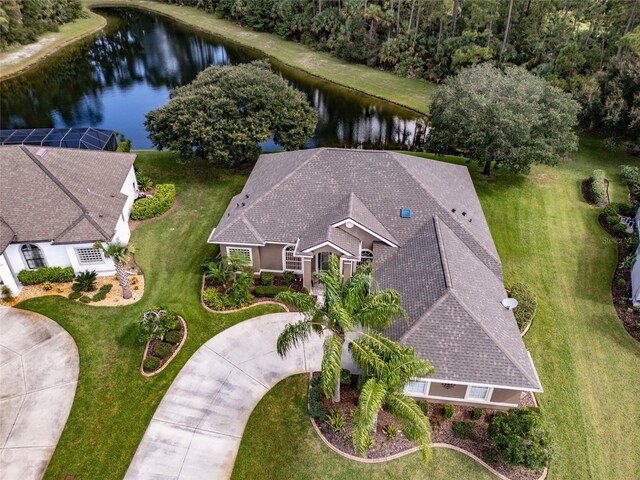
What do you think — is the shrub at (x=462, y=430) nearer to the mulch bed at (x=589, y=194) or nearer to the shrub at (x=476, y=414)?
the shrub at (x=476, y=414)

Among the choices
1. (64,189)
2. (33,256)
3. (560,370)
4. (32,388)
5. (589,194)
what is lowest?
(560,370)

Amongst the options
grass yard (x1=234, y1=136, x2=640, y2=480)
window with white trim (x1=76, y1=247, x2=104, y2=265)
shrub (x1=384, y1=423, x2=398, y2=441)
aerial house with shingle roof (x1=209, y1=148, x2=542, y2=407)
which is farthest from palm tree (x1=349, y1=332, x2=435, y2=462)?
window with white trim (x1=76, y1=247, x2=104, y2=265)

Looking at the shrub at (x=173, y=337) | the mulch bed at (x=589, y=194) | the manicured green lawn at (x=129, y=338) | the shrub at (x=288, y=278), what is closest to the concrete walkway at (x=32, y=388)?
the manicured green lawn at (x=129, y=338)

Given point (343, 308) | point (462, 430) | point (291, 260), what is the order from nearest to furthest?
point (343, 308) → point (462, 430) → point (291, 260)

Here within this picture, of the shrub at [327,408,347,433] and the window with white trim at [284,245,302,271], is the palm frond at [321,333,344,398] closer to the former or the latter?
the shrub at [327,408,347,433]

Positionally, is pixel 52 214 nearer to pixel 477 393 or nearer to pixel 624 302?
pixel 477 393

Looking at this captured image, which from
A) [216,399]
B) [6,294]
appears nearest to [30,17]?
[6,294]
